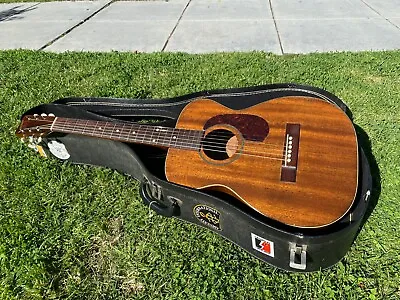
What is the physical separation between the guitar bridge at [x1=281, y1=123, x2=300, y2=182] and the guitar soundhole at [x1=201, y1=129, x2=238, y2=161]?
10.1 inches

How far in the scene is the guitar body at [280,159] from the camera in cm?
157

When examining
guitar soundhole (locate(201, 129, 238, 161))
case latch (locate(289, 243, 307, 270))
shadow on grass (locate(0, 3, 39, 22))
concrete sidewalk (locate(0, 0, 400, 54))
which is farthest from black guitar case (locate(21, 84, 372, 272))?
shadow on grass (locate(0, 3, 39, 22))

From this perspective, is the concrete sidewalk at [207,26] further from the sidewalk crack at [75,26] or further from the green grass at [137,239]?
the green grass at [137,239]

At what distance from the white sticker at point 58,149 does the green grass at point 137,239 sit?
74 mm

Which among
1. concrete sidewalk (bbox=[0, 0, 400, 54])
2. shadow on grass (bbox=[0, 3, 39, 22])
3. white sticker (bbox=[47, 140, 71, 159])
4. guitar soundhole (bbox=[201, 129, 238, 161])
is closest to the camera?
guitar soundhole (bbox=[201, 129, 238, 161])

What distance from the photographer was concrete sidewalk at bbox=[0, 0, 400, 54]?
3.91 m

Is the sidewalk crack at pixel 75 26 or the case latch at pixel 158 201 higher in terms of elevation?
the sidewalk crack at pixel 75 26

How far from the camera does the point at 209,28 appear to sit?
4.39m

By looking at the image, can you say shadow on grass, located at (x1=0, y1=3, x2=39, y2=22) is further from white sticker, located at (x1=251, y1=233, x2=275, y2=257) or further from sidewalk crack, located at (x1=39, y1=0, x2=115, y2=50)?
white sticker, located at (x1=251, y1=233, x2=275, y2=257)

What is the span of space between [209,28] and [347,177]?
326 cm

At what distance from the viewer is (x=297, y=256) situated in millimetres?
1599

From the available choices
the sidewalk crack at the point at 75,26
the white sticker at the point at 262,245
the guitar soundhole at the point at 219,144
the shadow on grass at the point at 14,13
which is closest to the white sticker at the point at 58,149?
the guitar soundhole at the point at 219,144

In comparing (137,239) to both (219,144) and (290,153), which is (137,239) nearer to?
(219,144)

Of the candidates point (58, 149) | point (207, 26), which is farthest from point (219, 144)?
point (207, 26)
